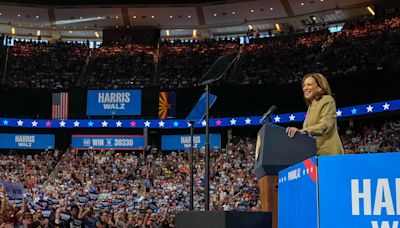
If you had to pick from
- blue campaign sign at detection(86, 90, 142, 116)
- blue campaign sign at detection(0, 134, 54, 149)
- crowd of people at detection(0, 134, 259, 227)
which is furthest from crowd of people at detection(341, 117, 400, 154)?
blue campaign sign at detection(0, 134, 54, 149)

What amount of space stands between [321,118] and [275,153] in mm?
389

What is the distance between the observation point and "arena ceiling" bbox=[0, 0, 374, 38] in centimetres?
3569

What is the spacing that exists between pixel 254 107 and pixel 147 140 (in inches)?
257

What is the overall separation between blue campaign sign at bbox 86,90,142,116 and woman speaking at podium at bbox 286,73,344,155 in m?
27.1

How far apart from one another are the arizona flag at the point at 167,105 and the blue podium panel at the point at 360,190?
92.1 ft

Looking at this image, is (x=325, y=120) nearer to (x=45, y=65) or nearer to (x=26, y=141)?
(x=26, y=141)

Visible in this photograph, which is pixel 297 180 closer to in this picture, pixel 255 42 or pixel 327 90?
pixel 327 90

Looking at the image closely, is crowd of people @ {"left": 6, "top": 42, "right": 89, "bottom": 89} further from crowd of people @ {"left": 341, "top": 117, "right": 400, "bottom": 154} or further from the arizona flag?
crowd of people @ {"left": 341, "top": 117, "right": 400, "bottom": 154}

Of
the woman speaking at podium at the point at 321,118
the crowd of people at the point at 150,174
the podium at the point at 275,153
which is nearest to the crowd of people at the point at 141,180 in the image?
the crowd of people at the point at 150,174

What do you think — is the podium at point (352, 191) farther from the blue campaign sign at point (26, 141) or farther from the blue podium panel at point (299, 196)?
the blue campaign sign at point (26, 141)

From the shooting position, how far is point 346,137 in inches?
1039

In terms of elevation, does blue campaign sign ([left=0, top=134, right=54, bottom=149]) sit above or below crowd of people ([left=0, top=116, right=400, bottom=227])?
above

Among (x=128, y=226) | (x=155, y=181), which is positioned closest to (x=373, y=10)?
(x=155, y=181)

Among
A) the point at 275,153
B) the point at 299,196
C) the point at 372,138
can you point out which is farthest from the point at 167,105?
the point at 299,196
